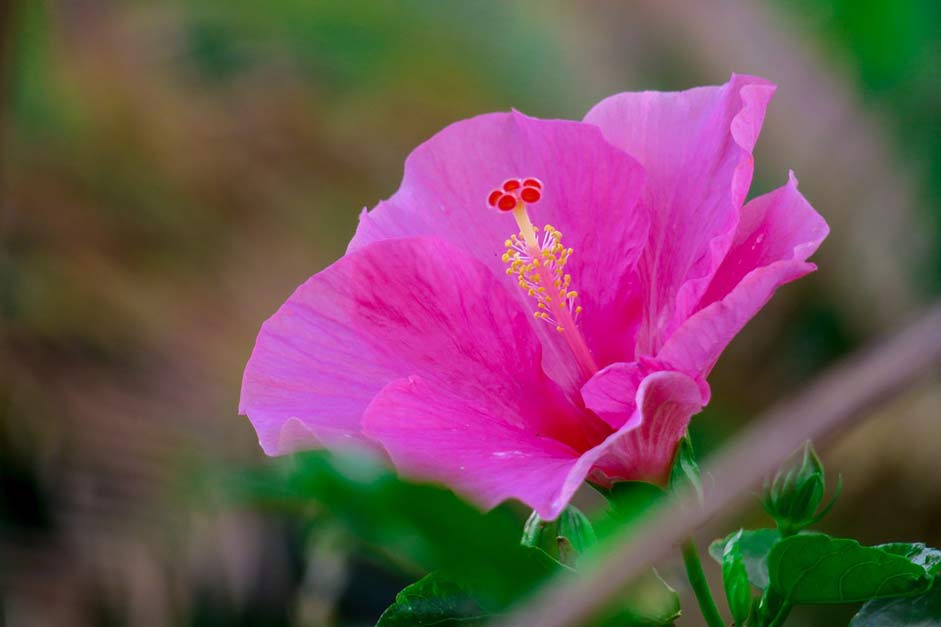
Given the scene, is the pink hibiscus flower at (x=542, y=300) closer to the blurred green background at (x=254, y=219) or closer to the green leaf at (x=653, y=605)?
the green leaf at (x=653, y=605)

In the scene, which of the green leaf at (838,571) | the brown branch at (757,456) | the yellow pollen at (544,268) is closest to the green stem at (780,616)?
the green leaf at (838,571)

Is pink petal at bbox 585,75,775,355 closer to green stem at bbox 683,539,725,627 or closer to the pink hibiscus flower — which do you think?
the pink hibiscus flower

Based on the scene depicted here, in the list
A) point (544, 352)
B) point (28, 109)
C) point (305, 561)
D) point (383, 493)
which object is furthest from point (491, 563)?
point (28, 109)

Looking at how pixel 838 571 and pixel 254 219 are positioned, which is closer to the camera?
pixel 838 571

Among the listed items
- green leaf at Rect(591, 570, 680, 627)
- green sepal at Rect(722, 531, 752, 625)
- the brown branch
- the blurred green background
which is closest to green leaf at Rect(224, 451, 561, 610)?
the brown branch

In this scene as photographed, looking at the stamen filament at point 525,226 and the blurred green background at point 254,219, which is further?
the blurred green background at point 254,219

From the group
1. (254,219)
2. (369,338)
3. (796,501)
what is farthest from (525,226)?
(254,219)

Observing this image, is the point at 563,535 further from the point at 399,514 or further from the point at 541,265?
the point at 399,514
